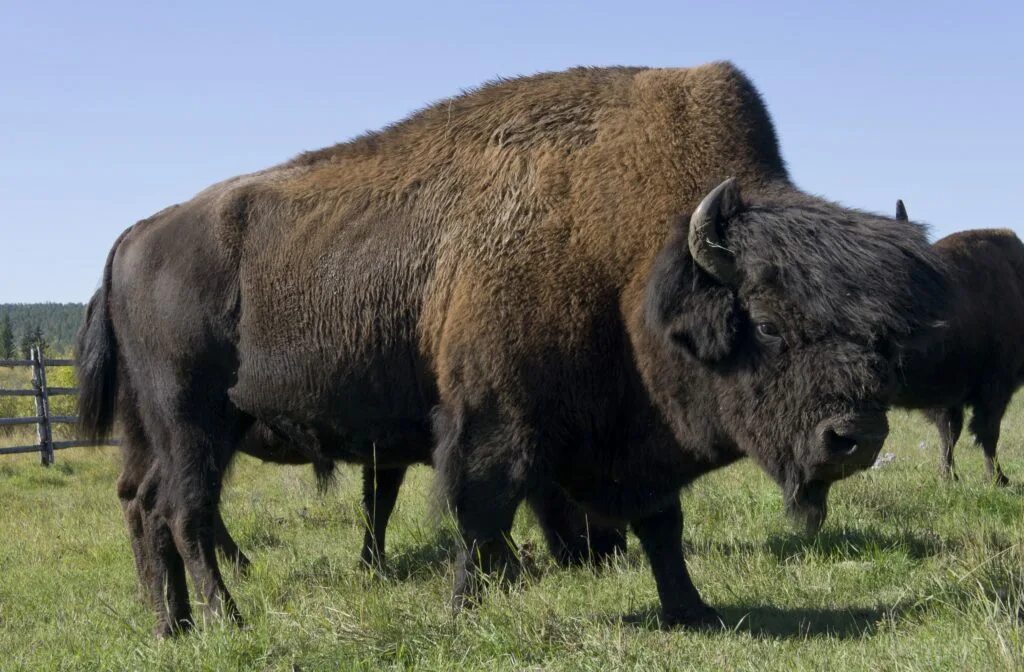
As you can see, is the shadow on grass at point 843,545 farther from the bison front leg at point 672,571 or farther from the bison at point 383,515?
the bison front leg at point 672,571

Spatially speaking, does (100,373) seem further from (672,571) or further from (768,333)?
(768,333)

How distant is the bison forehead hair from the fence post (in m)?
15.5

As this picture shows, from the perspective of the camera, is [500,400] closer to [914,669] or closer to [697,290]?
[697,290]

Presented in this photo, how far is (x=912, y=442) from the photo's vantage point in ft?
50.2

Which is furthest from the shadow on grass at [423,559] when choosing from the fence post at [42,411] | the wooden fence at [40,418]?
the fence post at [42,411]

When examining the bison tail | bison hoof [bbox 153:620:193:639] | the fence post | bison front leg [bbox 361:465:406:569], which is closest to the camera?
bison hoof [bbox 153:620:193:639]

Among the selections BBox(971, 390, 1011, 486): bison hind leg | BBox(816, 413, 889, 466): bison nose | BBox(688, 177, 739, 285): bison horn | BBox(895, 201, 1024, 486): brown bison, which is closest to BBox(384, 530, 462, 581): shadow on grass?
BBox(688, 177, 739, 285): bison horn

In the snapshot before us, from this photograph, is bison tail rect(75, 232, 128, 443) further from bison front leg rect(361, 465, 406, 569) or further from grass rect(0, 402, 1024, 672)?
bison front leg rect(361, 465, 406, 569)

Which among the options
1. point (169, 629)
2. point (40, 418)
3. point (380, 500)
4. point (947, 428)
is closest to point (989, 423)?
point (947, 428)

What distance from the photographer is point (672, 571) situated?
4.95 meters

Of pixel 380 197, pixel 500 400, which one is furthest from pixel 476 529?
pixel 380 197

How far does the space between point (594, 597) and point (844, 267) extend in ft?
6.94

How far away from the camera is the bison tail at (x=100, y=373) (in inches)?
257

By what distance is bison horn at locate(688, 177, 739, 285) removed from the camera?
439cm
